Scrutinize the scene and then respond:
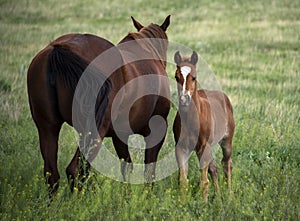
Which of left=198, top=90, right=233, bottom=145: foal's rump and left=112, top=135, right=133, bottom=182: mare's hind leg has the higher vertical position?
left=198, top=90, right=233, bottom=145: foal's rump

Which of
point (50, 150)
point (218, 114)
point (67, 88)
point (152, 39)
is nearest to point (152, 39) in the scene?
point (152, 39)

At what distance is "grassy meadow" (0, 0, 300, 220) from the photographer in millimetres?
5418

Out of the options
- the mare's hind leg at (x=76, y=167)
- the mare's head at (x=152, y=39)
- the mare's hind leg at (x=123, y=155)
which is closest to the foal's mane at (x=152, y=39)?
the mare's head at (x=152, y=39)

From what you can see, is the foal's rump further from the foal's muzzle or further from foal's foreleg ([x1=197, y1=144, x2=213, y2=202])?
the foal's muzzle

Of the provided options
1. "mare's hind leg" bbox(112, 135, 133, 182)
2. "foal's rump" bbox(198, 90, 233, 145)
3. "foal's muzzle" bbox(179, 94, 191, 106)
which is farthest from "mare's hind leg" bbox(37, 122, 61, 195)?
"foal's rump" bbox(198, 90, 233, 145)

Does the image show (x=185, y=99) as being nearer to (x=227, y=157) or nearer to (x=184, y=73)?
(x=184, y=73)

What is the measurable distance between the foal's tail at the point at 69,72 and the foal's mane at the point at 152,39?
1.19 meters

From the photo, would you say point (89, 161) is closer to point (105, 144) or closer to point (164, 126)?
point (164, 126)

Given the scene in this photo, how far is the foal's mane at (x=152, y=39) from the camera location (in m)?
6.94

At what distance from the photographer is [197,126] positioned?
261 inches

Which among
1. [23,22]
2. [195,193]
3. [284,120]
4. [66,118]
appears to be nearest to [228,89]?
[284,120]

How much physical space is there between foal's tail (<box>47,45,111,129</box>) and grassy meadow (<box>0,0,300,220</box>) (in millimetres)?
686

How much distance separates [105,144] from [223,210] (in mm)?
3077

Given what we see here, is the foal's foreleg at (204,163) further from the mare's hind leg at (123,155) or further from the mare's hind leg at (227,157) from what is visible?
the mare's hind leg at (123,155)
